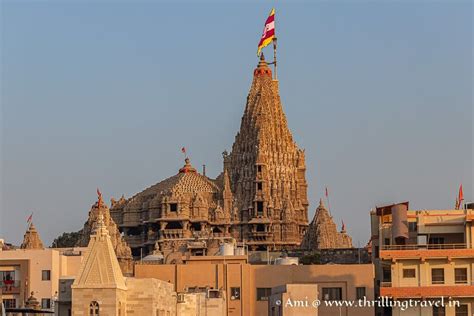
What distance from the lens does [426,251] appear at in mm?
68625

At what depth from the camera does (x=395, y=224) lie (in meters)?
71.2

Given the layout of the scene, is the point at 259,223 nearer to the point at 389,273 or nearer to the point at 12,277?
the point at 12,277

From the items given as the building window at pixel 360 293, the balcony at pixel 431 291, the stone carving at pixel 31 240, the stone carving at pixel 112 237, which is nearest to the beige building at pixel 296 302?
the balcony at pixel 431 291

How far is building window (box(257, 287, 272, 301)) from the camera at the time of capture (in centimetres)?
7582

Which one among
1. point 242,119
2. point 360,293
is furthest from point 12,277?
point 242,119

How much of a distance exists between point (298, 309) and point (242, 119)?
88.4m

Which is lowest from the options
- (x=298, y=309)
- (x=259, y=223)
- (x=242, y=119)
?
(x=298, y=309)

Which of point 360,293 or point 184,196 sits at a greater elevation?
point 184,196

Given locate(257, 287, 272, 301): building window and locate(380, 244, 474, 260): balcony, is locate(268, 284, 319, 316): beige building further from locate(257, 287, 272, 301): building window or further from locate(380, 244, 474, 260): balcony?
locate(257, 287, 272, 301): building window

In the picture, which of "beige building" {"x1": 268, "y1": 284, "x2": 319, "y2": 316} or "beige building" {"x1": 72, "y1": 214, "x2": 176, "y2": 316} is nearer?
"beige building" {"x1": 72, "y1": 214, "x2": 176, "y2": 316}

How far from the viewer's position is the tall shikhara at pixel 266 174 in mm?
140375

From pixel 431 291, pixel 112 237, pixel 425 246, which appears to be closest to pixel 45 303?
pixel 425 246

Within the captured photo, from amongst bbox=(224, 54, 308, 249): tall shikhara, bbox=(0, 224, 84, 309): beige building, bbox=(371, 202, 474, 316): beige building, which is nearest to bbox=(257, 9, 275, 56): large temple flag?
bbox=(224, 54, 308, 249): tall shikhara

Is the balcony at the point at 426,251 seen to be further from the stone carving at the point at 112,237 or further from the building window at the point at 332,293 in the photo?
the stone carving at the point at 112,237
